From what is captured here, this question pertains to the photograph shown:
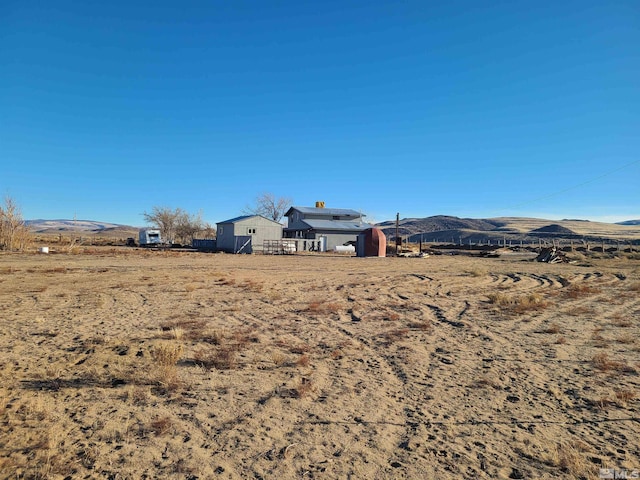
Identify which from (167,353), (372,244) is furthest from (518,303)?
(372,244)

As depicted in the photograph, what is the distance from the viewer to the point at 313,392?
5.85 metres

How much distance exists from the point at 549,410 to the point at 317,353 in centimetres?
390

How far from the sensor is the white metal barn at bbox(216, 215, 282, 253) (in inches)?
1967

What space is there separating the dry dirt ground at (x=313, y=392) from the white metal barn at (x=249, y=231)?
37706mm

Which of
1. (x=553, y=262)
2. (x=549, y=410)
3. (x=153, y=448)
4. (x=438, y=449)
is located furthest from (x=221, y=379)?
(x=553, y=262)

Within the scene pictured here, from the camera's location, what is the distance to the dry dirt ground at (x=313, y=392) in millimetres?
4098

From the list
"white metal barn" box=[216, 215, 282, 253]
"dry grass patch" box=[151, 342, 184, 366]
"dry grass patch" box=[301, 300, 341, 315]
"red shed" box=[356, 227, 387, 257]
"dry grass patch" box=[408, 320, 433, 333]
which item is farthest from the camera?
"white metal barn" box=[216, 215, 282, 253]

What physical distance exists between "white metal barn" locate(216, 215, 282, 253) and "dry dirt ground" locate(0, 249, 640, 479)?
124ft

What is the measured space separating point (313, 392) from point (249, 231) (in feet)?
151

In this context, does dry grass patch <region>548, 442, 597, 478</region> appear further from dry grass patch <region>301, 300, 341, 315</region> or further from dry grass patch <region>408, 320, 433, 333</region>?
dry grass patch <region>301, 300, 341, 315</region>

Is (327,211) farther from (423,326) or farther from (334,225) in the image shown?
(423,326)

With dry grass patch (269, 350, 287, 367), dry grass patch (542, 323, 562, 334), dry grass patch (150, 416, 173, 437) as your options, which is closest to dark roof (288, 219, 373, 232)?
dry grass patch (542, 323, 562, 334)

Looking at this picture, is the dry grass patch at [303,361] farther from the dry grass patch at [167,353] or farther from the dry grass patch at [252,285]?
the dry grass patch at [252,285]

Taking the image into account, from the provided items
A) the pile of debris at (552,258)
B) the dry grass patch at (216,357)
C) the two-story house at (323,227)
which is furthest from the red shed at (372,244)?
the dry grass patch at (216,357)
